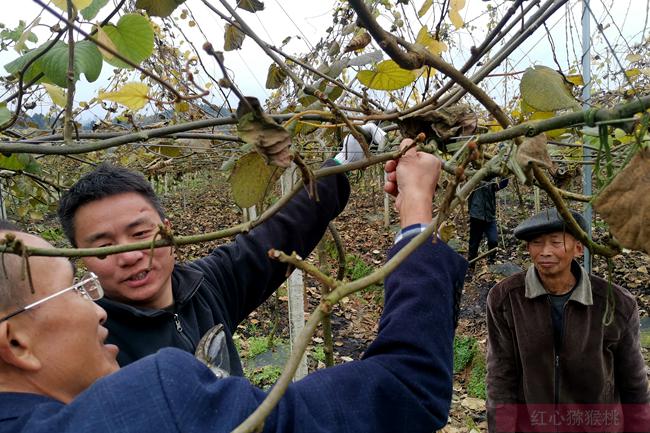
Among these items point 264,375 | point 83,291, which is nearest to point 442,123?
point 83,291

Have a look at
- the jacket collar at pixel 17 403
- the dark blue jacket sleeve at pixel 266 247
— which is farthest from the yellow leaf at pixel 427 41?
the jacket collar at pixel 17 403

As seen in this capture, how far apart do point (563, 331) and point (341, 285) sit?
1745 mm

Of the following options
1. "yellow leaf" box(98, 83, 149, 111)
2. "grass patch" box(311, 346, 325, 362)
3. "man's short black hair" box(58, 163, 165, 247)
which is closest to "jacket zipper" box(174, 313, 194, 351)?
"man's short black hair" box(58, 163, 165, 247)

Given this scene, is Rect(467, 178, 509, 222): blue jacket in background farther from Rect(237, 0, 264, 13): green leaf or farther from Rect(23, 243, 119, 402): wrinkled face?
Rect(23, 243, 119, 402): wrinkled face

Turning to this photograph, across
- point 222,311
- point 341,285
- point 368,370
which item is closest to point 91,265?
point 222,311

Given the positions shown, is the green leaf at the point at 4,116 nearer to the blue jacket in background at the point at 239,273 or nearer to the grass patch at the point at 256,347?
the blue jacket in background at the point at 239,273

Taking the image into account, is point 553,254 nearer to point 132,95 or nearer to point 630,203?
point 630,203

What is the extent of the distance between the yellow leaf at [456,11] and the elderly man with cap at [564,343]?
1035 millimetres

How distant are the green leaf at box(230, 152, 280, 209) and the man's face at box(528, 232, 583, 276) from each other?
1520 mm

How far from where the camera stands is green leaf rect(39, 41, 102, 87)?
86cm

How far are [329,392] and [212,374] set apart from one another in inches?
7.7

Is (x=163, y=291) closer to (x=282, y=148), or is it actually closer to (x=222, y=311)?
(x=222, y=311)

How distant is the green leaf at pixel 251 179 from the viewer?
2.62 feet

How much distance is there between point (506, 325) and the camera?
6.95 ft
